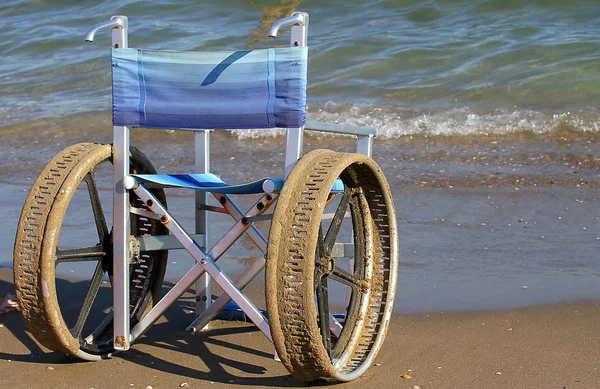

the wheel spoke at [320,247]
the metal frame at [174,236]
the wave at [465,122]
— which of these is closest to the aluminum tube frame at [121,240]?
the metal frame at [174,236]

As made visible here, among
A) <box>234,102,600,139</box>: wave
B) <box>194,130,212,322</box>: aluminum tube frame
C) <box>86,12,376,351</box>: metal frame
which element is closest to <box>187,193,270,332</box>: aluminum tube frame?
<box>86,12,376,351</box>: metal frame

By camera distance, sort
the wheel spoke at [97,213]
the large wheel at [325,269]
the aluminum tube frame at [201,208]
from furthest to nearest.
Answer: the aluminum tube frame at [201,208]
the wheel spoke at [97,213]
the large wheel at [325,269]

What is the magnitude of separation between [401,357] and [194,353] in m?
0.85

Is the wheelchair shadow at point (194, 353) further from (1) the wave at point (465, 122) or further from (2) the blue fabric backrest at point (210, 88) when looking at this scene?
(1) the wave at point (465, 122)

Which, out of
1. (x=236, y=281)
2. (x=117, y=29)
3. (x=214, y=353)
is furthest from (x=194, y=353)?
(x=117, y=29)

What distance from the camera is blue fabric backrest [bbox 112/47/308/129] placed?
302 centimetres

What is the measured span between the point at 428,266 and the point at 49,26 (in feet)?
41.8

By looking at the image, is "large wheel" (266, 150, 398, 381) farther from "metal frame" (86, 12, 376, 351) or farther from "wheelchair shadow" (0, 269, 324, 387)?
"wheelchair shadow" (0, 269, 324, 387)

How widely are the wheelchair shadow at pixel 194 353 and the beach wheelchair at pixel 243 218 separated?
17 centimetres

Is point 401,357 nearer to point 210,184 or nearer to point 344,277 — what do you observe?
point 344,277

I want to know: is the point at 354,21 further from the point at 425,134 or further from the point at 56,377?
the point at 56,377

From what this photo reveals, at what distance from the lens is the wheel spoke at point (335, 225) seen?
3209mm

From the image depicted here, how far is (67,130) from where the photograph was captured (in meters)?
10.4

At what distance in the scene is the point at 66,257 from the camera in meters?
3.22
